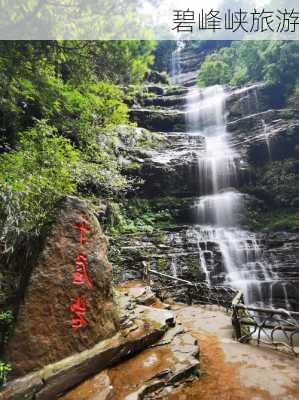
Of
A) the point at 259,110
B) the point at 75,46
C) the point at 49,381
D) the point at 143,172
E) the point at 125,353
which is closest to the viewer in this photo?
the point at 49,381

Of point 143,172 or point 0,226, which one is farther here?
point 143,172

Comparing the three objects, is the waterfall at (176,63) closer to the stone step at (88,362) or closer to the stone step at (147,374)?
the stone step at (88,362)

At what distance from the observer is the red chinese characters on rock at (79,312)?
14.8ft

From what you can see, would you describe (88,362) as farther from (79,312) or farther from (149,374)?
(149,374)

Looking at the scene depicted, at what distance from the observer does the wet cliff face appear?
12.8m

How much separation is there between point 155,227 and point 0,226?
10911 millimetres

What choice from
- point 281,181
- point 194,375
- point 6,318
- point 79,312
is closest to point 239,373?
point 194,375

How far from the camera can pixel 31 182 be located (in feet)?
19.8

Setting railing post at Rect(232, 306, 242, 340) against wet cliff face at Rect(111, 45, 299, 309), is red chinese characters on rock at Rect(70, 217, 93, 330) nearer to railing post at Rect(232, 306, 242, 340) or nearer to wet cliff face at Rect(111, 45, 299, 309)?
railing post at Rect(232, 306, 242, 340)

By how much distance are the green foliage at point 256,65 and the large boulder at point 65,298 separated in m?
18.9

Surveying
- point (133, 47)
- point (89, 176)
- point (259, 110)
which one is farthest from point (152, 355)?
point (259, 110)

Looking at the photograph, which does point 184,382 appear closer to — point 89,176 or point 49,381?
point 49,381

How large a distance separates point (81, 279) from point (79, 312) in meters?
0.45

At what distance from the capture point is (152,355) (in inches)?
197
